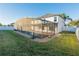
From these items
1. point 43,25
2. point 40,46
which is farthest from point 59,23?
point 40,46

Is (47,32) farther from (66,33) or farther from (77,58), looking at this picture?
(77,58)

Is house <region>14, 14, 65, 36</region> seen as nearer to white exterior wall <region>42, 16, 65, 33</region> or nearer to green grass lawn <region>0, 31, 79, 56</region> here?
white exterior wall <region>42, 16, 65, 33</region>

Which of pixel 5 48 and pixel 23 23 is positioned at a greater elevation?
pixel 23 23

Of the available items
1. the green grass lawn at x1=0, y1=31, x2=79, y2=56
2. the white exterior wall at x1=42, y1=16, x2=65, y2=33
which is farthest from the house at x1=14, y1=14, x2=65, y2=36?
the green grass lawn at x1=0, y1=31, x2=79, y2=56

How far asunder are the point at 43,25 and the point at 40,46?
24 centimetres

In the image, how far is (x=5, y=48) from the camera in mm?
2254

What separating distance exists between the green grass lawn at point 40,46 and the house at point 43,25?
101mm

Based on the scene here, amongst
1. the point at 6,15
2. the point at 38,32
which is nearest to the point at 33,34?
the point at 38,32

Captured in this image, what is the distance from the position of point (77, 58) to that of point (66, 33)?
0.30 m

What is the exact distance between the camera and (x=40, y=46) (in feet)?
7.44

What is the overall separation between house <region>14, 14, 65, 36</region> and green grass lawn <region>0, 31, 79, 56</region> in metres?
0.10

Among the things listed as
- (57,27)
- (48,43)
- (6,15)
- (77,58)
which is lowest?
(77,58)

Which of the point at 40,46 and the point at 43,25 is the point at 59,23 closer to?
the point at 43,25

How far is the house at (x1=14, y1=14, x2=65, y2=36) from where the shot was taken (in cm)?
227
